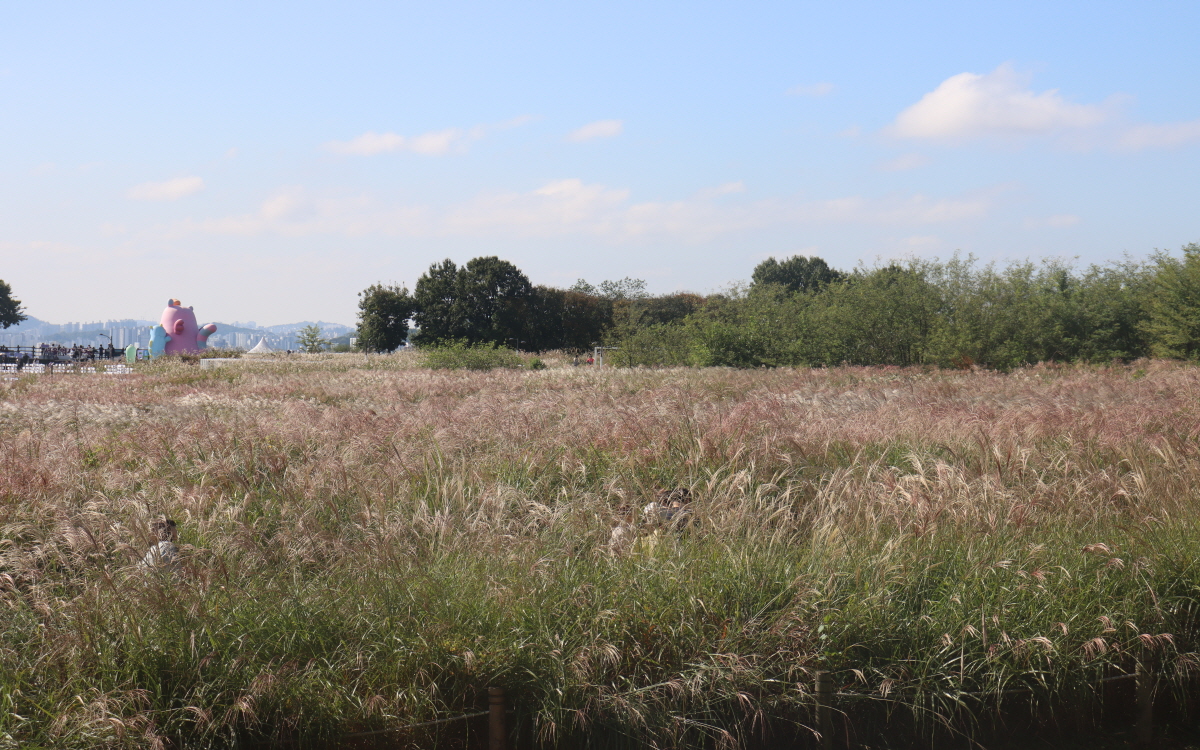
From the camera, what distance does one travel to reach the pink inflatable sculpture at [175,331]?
134 feet

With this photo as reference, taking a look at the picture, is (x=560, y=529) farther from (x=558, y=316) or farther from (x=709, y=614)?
(x=558, y=316)

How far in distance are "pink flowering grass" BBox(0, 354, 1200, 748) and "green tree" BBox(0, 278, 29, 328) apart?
7425 centimetres

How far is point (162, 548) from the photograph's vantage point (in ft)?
11.3

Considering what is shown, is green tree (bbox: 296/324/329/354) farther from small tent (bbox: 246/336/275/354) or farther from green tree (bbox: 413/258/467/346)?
green tree (bbox: 413/258/467/346)

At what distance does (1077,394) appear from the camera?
11719 millimetres

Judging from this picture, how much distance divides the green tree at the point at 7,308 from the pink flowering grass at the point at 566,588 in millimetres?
74245

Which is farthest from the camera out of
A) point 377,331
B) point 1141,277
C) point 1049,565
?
point 377,331

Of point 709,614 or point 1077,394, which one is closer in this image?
point 709,614

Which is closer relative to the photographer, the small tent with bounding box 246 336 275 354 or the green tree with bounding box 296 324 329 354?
the small tent with bounding box 246 336 275 354

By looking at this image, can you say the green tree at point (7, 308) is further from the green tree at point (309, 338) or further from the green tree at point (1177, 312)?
the green tree at point (1177, 312)

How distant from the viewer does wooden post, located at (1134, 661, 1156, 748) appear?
3.47 meters

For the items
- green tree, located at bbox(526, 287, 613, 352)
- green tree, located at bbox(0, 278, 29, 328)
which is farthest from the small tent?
green tree, located at bbox(0, 278, 29, 328)

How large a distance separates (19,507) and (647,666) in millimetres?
3562

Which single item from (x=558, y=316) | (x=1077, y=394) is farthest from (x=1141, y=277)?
(x=558, y=316)
